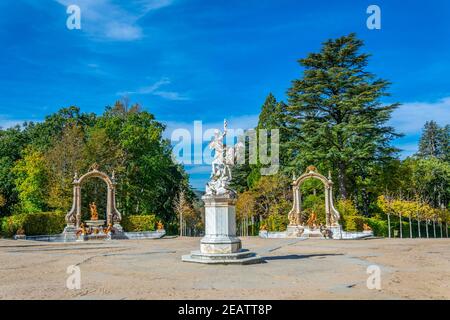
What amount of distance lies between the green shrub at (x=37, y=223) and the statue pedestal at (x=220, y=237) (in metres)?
19.0

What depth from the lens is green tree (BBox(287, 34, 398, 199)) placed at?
33625 millimetres

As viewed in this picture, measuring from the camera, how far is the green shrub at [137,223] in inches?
1276

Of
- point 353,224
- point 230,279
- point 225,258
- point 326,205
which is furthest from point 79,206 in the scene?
point 230,279

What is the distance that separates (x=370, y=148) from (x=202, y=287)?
26557 millimetres

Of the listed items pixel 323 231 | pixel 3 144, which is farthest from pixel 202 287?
pixel 3 144

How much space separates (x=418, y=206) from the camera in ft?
120

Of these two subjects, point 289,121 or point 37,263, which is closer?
point 37,263

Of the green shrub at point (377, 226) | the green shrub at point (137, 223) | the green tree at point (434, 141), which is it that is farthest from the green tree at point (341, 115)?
the green tree at point (434, 141)

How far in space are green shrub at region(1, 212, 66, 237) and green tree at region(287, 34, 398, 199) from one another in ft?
61.8

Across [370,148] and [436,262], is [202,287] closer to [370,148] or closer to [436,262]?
[436,262]

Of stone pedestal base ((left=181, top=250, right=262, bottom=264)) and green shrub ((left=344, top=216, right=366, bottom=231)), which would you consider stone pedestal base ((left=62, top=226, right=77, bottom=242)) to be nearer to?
stone pedestal base ((left=181, top=250, right=262, bottom=264))

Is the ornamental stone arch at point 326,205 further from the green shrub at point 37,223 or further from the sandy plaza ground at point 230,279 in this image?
the green shrub at point 37,223

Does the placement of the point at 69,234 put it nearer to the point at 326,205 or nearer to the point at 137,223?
the point at 137,223

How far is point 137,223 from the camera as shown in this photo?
32688 millimetres
